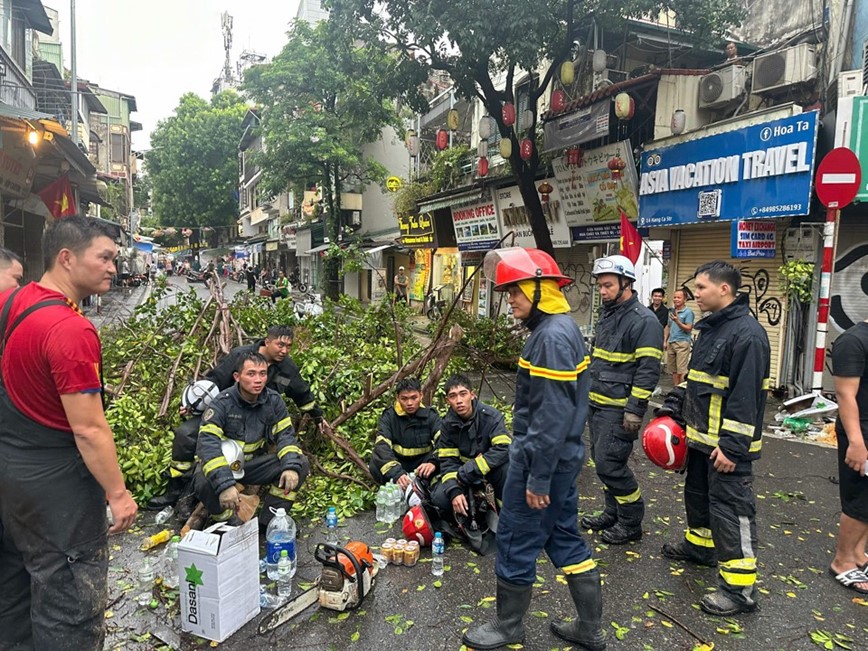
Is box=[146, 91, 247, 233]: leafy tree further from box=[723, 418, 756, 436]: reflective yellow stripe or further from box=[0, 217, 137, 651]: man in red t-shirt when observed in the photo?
box=[723, 418, 756, 436]: reflective yellow stripe

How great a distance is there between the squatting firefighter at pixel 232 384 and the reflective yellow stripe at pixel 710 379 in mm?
3204

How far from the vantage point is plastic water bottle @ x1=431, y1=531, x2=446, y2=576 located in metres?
3.78

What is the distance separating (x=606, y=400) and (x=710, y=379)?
874 mm

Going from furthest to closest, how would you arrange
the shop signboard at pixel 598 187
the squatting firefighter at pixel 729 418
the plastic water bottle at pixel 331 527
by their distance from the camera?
1. the shop signboard at pixel 598 187
2. the plastic water bottle at pixel 331 527
3. the squatting firefighter at pixel 729 418

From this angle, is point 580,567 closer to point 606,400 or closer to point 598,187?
point 606,400

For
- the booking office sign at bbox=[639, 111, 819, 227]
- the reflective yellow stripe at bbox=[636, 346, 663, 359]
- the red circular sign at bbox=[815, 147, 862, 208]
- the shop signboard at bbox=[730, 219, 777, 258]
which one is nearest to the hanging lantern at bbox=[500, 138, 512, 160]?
the booking office sign at bbox=[639, 111, 819, 227]

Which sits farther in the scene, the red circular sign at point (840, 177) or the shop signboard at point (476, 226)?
the shop signboard at point (476, 226)

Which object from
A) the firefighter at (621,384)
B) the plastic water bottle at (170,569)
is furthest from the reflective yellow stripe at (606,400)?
the plastic water bottle at (170,569)

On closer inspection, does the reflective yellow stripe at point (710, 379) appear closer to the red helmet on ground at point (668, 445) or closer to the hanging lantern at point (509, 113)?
the red helmet on ground at point (668, 445)

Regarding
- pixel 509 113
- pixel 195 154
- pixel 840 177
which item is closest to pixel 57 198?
pixel 509 113

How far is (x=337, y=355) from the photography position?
7.18m

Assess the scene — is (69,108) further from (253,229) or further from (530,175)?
(253,229)

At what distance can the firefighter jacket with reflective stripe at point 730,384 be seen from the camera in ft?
10.6

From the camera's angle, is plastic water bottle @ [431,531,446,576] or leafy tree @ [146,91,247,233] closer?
plastic water bottle @ [431,531,446,576]
